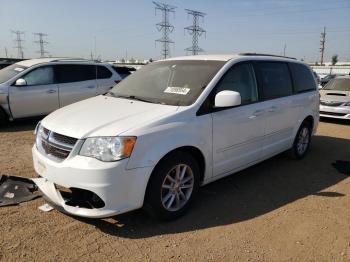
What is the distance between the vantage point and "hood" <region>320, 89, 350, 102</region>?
441 inches

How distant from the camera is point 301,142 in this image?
21.4 feet

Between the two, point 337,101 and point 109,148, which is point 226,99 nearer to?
point 109,148

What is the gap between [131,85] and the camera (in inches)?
196

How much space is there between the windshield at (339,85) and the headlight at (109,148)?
10651 millimetres

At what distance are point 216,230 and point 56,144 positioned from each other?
1.87m

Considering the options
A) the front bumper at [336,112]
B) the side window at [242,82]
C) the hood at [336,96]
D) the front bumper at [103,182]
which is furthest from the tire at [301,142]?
the hood at [336,96]

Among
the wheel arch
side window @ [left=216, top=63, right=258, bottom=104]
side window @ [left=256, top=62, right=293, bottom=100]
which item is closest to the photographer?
the wheel arch

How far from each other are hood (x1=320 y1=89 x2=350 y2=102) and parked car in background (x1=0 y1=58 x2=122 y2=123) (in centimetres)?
689

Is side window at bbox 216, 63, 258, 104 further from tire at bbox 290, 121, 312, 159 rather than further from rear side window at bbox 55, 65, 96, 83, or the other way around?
rear side window at bbox 55, 65, 96, 83

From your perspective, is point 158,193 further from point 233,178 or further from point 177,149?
point 233,178

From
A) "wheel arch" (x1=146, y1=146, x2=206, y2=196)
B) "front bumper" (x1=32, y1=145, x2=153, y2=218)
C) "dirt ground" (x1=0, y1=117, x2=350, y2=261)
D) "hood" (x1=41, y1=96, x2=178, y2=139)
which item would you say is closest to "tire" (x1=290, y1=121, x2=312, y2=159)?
"dirt ground" (x1=0, y1=117, x2=350, y2=261)

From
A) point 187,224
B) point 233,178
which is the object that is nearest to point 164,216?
point 187,224

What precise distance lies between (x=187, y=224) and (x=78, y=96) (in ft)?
22.2

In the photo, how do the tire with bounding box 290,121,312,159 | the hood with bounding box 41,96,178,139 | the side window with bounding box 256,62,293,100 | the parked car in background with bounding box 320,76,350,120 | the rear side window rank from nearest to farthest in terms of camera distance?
1. the hood with bounding box 41,96,178,139
2. the side window with bounding box 256,62,293,100
3. the tire with bounding box 290,121,312,159
4. the rear side window
5. the parked car in background with bounding box 320,76,350,120
